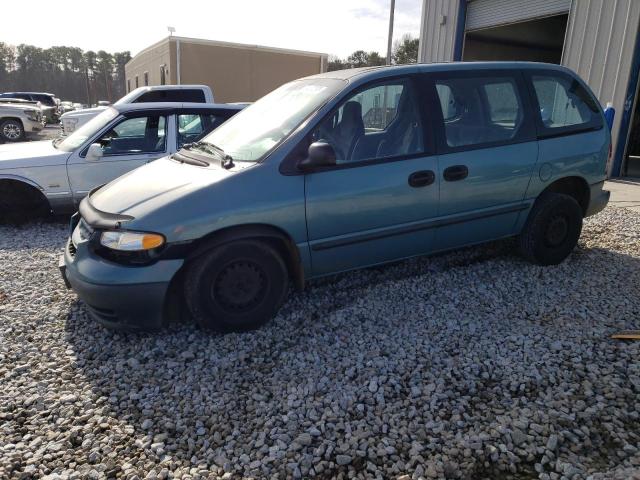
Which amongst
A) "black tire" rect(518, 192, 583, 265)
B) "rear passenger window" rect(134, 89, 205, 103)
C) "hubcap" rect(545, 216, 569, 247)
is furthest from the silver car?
"rear passenger window" rect(134, 89, 205, 103)

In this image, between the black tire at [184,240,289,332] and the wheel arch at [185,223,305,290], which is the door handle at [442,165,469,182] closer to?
the wheel arch at [185,223,305,290]

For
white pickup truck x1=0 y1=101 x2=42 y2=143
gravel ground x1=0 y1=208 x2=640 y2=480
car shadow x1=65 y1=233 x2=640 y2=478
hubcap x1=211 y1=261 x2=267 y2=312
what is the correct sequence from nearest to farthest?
gravel ground x1=0 y1=208 x2=640 y2=480 → car shadow x1=65 y1=233 x2=640 y2=478 → hubcap x1=211 y1=261 x2=267 y2=312 → white pickup truck x1=0 y1=101 x2=42 y2=143

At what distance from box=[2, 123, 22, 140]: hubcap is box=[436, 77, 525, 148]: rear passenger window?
60.7ft

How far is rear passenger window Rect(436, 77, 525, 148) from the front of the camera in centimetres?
397

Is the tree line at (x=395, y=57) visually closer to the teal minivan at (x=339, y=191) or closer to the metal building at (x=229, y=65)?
the metal building at (x=229, y=65)

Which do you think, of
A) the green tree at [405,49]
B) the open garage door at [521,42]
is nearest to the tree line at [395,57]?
the green tree at [405,49]

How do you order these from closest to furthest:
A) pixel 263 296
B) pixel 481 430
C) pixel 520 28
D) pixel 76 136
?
pixel 481 430
pixel 263 296
pixel 76 136
pixel 520 28

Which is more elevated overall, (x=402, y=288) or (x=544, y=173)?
(x=544, y=173)

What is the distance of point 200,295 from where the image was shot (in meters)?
3.26

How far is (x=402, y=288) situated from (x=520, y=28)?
15.5 meters

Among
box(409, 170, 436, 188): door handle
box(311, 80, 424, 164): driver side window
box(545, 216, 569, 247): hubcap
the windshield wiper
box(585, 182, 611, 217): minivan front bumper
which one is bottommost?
box(545, 216, 569, 247): hubcap

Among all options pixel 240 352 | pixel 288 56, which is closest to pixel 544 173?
pixel 240 352

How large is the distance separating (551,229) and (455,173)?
135cm

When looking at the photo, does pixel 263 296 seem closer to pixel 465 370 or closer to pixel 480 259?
pixel 465 370
